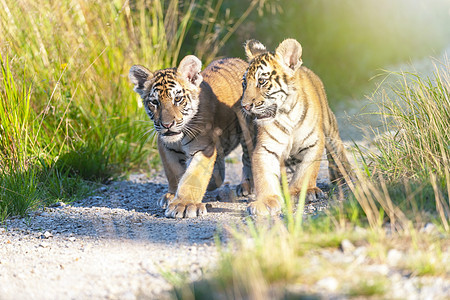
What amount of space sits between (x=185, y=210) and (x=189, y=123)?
30.0 inches

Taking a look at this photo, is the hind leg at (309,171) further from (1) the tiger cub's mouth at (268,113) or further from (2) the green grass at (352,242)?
(2) the green grass at (352,242)

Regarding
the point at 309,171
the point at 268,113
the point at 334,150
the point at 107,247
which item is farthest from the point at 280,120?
the point at 107,247

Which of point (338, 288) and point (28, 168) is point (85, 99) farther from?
point (338, 288)

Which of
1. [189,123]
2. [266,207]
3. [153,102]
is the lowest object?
[266,207]

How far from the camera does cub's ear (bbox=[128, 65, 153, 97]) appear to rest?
205 inches

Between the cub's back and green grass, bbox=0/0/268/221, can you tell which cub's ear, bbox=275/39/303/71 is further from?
green grass, bbox=0/0/268/221

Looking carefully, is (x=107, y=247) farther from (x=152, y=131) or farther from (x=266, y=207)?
(x=152, y=131)

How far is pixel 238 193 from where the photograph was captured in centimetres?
578

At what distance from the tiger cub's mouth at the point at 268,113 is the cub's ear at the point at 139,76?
3.49 ft

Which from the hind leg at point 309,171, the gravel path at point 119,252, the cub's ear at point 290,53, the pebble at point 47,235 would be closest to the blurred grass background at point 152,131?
the gravel path at point 119,252

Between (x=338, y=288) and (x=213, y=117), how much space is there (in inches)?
108

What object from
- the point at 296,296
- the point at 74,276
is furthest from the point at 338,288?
the point at 74,276

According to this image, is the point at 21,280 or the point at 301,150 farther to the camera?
the point at 301,150

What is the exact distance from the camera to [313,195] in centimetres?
501
